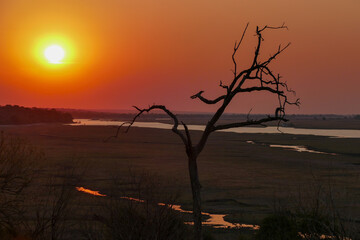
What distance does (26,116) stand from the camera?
14762cm

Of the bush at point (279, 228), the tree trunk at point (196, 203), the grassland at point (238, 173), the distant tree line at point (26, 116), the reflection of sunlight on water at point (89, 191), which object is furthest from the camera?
the distant tree line at point (26, 116)

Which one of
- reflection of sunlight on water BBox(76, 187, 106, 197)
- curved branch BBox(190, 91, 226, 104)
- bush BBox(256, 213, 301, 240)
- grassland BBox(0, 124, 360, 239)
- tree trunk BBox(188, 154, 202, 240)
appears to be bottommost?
reflection of sunlight on water BBox(76, 187, 106, 197)

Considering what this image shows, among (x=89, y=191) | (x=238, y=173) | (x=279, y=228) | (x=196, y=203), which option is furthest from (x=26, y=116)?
(x=196, y=203)

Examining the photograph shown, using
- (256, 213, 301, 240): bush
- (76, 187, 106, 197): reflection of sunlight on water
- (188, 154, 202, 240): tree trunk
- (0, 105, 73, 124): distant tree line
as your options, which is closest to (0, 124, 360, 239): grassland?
(76, 187, 106, 197): reflection of sunlight on water

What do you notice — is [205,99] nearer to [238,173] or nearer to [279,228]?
[279,228]

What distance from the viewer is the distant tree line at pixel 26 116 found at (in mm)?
133500

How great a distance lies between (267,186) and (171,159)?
15.7m

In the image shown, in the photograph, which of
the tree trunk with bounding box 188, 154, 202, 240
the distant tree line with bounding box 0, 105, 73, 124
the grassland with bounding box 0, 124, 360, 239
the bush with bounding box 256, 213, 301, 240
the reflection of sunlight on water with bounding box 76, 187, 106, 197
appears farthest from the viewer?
the distant tree line with bounding box 0, 105, 73, 124

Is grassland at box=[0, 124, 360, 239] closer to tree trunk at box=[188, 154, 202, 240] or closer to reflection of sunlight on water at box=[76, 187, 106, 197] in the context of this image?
reflection of sunlight on water at box=[76, 187, 106, 197]

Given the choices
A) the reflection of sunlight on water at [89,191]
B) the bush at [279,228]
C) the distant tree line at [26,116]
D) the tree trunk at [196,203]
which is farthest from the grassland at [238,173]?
the distant tree line at [26,116]

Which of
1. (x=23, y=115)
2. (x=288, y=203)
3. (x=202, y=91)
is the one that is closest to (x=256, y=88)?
(x=202, y=91)

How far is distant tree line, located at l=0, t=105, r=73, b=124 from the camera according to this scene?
13350cm

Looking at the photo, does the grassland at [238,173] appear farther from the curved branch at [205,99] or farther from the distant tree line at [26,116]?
the distant tree line at [26,116]

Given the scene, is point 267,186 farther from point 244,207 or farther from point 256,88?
point 256,88
